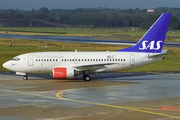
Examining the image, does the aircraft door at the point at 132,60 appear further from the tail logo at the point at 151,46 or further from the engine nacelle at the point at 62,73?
the engine nacelle at the point at 62,73

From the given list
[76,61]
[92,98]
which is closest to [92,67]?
[76,61]

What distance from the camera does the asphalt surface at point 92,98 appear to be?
26.2 m

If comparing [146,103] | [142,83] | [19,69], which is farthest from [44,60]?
[146,103]

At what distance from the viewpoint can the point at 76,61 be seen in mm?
45188

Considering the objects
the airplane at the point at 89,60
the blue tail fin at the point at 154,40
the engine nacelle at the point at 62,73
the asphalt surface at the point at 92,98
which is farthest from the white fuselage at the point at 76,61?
the asphalt surface at the point at 92,98

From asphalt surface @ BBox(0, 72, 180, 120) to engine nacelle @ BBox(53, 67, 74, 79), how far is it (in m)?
0.88

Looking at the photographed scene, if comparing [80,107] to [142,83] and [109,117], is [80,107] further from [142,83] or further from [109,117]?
[142,83]

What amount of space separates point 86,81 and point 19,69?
343 inches

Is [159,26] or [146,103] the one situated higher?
[159,26]

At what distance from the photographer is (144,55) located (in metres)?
46.1

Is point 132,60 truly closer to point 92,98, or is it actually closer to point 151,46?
point 151,46

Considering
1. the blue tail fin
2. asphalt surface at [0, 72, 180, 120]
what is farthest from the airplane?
asphalt surface at [0, 72, 180, 120]

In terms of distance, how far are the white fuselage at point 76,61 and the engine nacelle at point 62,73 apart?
4.29ft

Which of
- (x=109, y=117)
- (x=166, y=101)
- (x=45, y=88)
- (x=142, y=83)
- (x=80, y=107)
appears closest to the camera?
(x=109, y=117)
